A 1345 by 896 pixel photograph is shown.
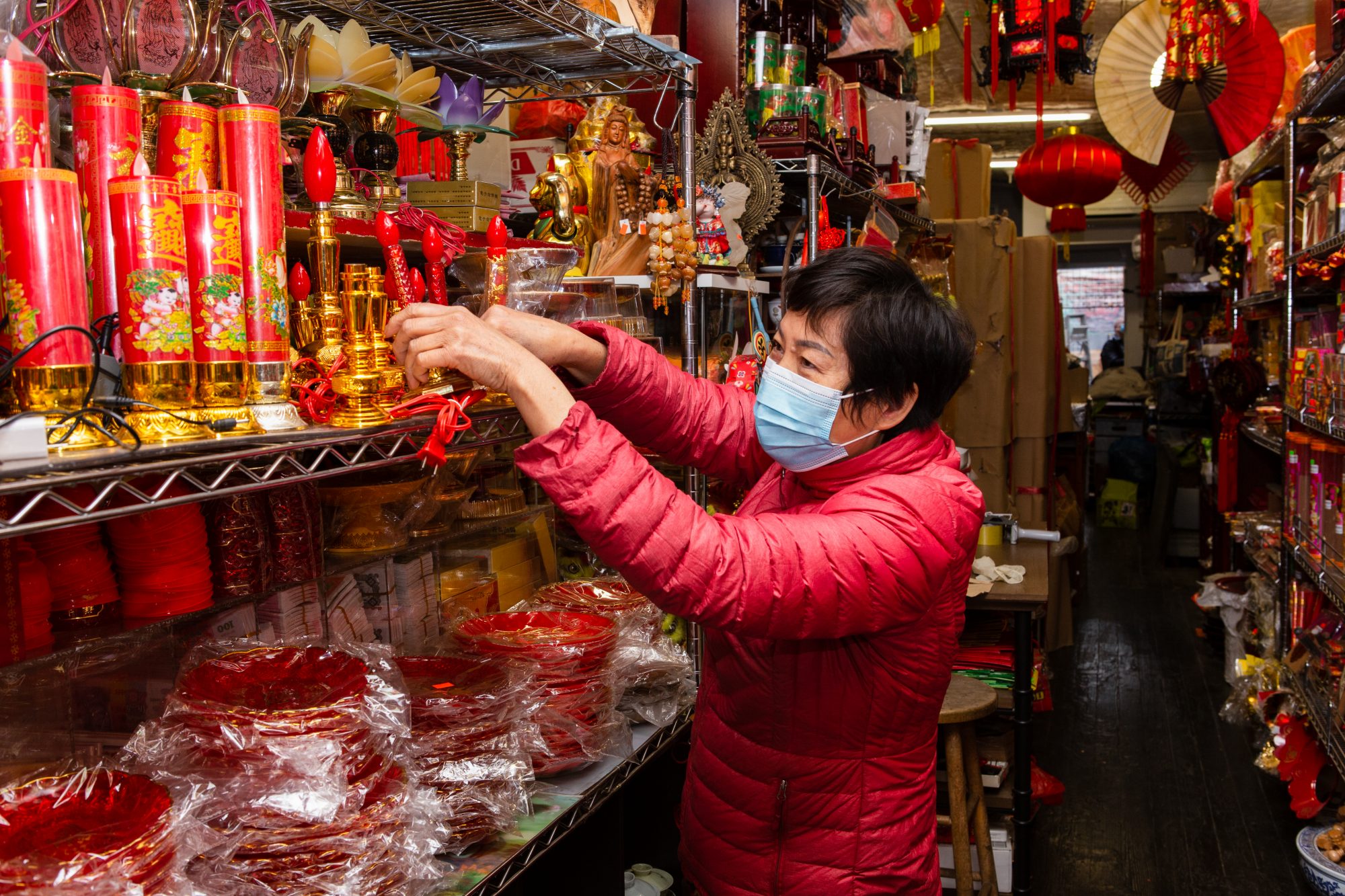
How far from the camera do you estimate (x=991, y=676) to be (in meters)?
3.46

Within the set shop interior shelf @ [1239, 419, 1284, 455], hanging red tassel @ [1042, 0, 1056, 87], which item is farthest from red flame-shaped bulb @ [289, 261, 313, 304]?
hanging red tassel @ [1042, 0, 1056, 87]

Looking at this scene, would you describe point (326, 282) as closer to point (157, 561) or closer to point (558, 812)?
point (157, 561)

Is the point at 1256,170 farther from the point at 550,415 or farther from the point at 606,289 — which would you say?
the point at 550,415

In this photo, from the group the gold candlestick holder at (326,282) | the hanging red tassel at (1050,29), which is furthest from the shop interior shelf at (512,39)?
the hanging red tassel at (1050,29)

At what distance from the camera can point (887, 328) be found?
57.0 inches

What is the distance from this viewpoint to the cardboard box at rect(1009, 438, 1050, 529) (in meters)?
5.10

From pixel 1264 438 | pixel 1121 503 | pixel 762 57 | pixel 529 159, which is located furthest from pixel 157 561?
pixel 1121 503

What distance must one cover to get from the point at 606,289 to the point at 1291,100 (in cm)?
417

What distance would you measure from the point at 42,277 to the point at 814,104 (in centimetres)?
245

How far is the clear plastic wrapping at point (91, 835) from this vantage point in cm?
93

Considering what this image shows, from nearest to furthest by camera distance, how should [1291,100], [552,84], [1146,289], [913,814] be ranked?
1. [913,814]
2. [552,84]
3. [1291,100]
4. [1146,289]

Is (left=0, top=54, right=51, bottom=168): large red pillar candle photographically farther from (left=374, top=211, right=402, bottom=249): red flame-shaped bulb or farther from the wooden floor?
the wooden floor

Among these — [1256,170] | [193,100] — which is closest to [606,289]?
[193,100]

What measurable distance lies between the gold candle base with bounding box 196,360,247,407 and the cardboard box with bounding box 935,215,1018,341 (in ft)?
13.8
